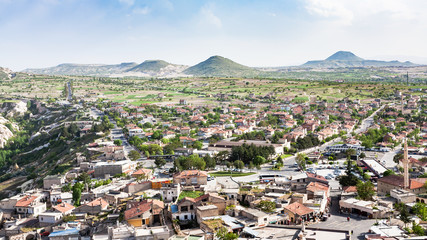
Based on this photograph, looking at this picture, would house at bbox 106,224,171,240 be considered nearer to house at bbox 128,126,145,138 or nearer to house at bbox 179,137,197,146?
house at bbox 179,137,197,146

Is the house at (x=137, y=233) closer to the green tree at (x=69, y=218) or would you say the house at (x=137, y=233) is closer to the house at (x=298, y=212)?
the green tree at (x=69, y=218)

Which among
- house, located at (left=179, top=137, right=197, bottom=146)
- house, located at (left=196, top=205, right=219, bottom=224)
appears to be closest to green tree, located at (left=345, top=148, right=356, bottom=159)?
house, located at (left=179, top=137, right=197, bottom=146)

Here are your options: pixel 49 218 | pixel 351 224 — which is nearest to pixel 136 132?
pixel 49 218

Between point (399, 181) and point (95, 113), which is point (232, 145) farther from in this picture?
point (95, 113)

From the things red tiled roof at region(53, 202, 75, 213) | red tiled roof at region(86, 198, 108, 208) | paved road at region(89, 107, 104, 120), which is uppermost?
paved road at region(89, 107, 104, 120)

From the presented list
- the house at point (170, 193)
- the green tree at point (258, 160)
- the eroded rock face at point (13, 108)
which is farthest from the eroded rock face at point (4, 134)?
the house at point (170, 193)

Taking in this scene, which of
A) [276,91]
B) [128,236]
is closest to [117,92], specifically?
[276,91]
